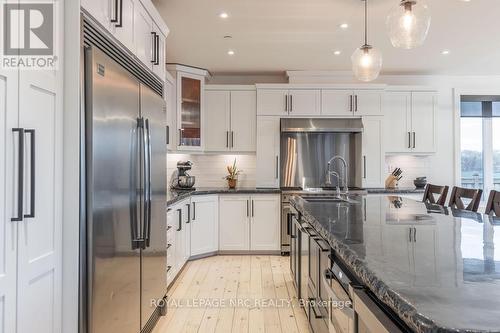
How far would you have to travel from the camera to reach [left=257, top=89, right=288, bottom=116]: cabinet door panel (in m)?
5.19

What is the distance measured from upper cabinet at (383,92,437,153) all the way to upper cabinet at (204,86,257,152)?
216cm

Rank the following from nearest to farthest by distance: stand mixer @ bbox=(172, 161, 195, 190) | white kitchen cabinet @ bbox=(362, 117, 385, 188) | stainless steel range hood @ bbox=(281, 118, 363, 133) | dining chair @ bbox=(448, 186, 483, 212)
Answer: dining chair @ bbox=(448, 186, 483, 212) < stand mixer @ bbox=(172, 161, 195, 190) < stainless steel range hood @ bbox=(281, 118, 363, 133) < white kitchen cabinet @ bbox=(362, 117, 385, 188)

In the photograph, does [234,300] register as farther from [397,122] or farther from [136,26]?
[397,122]

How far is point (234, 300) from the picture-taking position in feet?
10.7

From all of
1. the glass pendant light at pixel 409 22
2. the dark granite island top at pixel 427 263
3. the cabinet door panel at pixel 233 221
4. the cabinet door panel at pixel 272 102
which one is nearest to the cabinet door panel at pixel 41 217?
the dark granite island top at pixel 427 263

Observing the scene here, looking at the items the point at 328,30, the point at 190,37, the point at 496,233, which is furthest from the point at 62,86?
the point at 328,30

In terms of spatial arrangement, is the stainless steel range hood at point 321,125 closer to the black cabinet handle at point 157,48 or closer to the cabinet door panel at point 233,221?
the cabinet door panel at point 233,221

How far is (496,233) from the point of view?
1680mm

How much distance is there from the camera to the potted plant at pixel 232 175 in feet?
17.5

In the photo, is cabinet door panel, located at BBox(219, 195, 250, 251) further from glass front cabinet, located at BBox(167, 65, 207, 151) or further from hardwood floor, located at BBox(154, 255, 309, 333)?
glass front cabinet, located at BBox(167, 65, 207, 151)

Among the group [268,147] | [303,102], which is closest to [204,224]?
[268,147]

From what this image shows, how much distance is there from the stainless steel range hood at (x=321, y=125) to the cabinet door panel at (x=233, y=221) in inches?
50.3

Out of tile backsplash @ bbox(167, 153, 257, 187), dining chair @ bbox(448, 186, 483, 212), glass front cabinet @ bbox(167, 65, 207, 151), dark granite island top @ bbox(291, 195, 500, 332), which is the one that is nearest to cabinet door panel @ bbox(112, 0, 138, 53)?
dark granite island top @ bbox(291, 195, 500, 332)

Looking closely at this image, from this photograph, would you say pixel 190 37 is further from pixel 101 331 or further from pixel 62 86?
pixel 101 331
